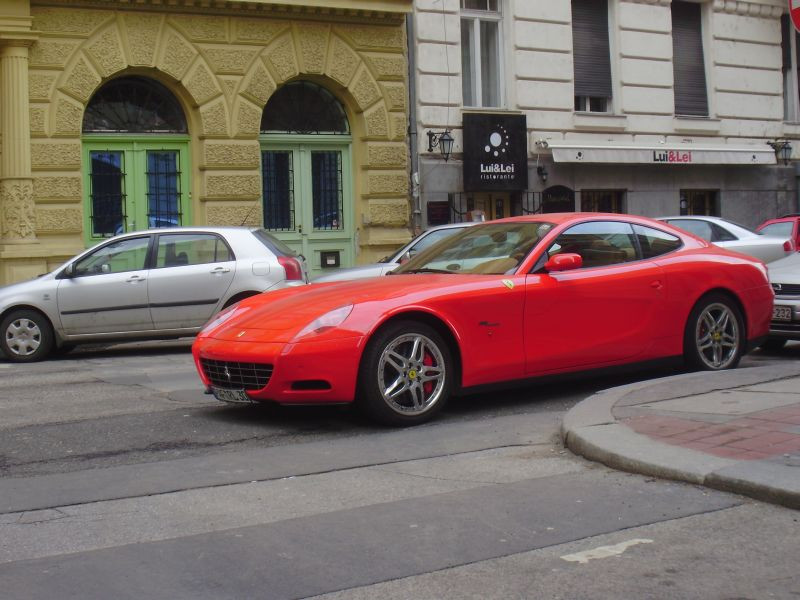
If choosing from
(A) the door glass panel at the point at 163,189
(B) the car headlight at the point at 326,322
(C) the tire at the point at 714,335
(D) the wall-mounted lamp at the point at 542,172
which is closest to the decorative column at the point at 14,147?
(A) the door glass panel at the point at 163,189

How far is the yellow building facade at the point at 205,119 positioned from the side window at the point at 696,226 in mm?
6747

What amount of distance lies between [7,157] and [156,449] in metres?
12.8

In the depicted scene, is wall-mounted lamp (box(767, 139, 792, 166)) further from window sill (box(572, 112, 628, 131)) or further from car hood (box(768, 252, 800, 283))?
car hood (box(768, 252, 800, 283))

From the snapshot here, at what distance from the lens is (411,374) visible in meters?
7.59

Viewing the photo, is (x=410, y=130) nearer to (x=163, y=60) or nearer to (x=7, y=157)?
(x=163, y=60)

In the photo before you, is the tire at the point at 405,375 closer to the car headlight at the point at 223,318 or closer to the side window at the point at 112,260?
the car headlight at the point at 223,318

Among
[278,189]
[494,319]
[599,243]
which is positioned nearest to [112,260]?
[599,243]

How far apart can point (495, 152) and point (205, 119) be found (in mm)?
5818

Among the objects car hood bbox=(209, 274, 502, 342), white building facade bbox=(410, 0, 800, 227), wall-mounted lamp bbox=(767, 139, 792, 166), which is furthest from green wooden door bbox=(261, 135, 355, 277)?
car hood bbox=(209, 274, 502, 342)

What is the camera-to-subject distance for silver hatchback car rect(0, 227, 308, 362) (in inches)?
514

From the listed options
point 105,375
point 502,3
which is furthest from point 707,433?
point 502,3

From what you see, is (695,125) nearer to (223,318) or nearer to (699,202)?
(699,202)

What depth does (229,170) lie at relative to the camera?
20.2 meters

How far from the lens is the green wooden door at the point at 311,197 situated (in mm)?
21125
